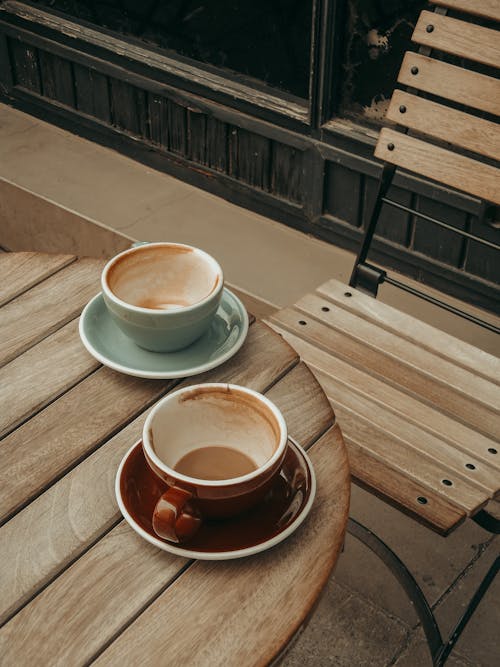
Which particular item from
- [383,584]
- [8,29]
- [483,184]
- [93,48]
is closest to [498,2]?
[483,184]

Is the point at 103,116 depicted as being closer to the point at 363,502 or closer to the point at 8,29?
the point at 8,29

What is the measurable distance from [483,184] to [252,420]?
42.6 inches

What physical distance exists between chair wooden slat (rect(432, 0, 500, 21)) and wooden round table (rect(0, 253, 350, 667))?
958 mm

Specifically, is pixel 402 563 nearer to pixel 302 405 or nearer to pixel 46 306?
pixel 302 405

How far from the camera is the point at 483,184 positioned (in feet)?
7.05

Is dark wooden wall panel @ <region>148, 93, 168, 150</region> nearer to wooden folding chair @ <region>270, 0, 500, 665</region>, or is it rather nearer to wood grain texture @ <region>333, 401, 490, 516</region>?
wooden folding chair @ <region>270, 0, 500, 665</region>

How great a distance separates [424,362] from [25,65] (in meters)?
2.62

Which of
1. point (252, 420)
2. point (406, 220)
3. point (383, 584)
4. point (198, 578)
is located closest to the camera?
point (198, 578)

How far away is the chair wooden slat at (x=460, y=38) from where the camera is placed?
6.80 ft

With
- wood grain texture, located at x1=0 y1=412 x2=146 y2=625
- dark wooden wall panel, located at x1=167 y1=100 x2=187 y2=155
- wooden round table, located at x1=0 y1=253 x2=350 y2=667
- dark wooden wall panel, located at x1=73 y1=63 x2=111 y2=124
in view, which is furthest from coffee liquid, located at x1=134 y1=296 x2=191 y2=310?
dark wooden wall panel, located at x1=73 y1=63 x2=111 y2=124

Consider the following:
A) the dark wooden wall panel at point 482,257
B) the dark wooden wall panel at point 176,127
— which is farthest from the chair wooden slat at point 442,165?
the dark wooden wall panel at point 176,127

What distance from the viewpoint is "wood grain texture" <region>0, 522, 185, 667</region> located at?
3.83 ft

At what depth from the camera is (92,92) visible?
3.79 m

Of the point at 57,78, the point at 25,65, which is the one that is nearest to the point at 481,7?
the point at 57,78
